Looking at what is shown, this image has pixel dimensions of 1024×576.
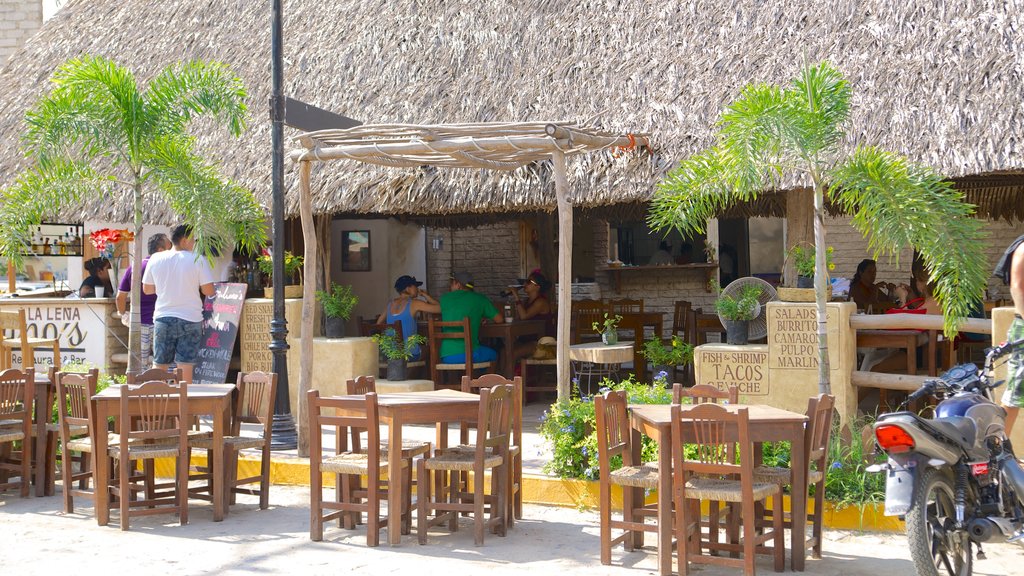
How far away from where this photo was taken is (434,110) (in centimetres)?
1036

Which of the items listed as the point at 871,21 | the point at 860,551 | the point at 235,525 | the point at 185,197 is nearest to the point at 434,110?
the point at 185,197

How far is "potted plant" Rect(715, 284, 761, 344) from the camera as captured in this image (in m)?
8.81

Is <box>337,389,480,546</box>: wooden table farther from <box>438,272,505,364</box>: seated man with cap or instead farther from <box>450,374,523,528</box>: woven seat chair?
<box>438,272,505,364</box>: seated man with cap

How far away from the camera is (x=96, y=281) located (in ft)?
38.8

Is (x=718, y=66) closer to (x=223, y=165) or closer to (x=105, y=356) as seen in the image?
(x=223, y=165)

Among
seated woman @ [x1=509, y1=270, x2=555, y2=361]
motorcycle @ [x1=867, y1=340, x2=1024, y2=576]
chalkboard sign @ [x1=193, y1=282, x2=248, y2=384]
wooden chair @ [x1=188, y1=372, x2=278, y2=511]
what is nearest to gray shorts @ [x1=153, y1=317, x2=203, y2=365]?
chalkboard sign @ [x1=193, y1=282, x2=248, y2=384]

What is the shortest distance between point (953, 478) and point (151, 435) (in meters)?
4.35

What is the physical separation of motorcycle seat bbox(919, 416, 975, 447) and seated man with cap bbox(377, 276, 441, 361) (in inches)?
250

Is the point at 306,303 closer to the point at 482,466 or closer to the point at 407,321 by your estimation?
the point at 407,321

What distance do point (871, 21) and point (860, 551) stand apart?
5089mm

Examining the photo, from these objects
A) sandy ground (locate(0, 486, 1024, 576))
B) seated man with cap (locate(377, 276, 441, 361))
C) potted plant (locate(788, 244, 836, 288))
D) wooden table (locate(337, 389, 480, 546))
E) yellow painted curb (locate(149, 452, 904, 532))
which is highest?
potted plant (locate(788, 244, 836, 288))

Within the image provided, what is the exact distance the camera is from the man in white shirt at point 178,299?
30.6 feet

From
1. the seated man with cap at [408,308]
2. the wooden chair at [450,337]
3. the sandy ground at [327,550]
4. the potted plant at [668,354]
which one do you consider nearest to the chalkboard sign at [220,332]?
the seated man with cap at [408,308]

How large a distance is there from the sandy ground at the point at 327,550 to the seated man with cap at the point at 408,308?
3677 mm
